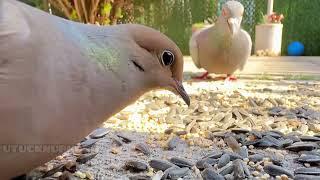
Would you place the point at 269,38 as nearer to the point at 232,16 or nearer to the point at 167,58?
the point at 232,16

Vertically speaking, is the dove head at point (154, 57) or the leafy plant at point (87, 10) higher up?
the leafy plant at point (87, 10)

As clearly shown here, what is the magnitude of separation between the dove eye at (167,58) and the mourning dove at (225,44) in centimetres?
294

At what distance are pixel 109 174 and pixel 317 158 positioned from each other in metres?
0.92

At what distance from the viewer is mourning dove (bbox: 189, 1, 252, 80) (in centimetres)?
440

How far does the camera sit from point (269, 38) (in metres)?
9.41

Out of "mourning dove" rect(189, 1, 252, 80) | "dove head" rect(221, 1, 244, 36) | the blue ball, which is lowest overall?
the blue ball

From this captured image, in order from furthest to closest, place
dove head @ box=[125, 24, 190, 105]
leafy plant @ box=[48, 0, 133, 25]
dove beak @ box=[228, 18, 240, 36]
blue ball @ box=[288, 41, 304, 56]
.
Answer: blue ball @ box=[288, 41, 304, 56]
leafy plant @ box=[48, 0, 133, 25]
dove beak @ box=[228, 18, 240, 36]
dove head @ box=[125, 24, 190, 105]

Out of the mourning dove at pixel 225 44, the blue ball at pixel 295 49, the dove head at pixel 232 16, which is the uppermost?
the dove head at pixel 232 16

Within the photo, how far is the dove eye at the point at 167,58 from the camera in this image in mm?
1473

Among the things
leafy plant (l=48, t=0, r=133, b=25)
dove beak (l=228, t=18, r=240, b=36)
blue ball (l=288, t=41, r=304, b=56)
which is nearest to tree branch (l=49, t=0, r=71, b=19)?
leafy plant (l=48, t=0, r=133, b=25)

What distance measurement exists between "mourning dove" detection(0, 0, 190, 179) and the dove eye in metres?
0.03

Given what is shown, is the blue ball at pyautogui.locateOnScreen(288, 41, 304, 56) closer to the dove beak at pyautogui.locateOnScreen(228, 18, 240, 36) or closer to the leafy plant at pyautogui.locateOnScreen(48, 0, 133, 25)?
the leafy plant at pyautogui.locateOnScreen(48, 0, 133, 25)

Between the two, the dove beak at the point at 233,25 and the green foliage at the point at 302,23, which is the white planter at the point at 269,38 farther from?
the dove beak at the point at 233,25

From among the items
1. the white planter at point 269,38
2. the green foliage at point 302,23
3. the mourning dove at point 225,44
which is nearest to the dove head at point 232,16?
the mourning dove at point 225,44
